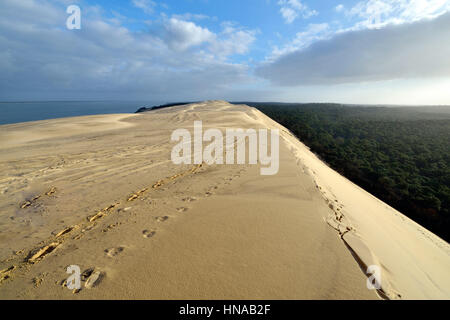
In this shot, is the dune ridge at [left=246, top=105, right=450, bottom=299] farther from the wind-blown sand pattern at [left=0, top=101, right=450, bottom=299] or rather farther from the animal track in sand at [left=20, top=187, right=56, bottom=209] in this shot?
Answer: the animal track in sand at [left=20, top=187, right=56, bottom=209]

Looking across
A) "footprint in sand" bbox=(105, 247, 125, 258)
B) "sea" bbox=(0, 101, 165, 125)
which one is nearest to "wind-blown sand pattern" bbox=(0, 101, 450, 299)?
"footprint in sand" bbox=(105, 247, 125, 258)

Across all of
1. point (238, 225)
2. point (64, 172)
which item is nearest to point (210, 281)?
point (238, 225)

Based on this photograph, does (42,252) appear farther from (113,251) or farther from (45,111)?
(45,111)

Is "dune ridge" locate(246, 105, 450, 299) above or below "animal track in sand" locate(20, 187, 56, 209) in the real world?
below

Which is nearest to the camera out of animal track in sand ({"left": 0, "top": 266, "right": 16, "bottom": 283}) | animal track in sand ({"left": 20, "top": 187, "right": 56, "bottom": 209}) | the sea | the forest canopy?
animal track in sand ({"left": 0, "top": 266, "right": 16, "bottom": 283})

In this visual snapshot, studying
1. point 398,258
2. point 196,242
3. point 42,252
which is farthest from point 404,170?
point 42,252

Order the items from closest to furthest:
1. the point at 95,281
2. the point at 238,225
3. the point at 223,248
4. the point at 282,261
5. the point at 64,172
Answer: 1. the point at 95,281
2. the point at 282,261
3. the point at 223,248
4. the point at 238,225
5. the point at 64,172

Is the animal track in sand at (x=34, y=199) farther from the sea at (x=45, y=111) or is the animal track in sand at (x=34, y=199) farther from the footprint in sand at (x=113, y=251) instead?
the sea at (x=45, y=111)
